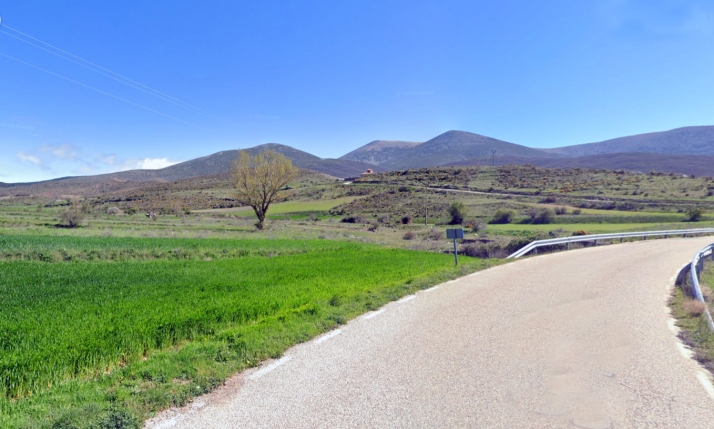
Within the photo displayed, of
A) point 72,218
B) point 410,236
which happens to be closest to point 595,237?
point 410,236

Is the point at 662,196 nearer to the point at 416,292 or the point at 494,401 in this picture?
the point at 416,292

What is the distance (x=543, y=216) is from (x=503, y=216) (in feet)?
16.1

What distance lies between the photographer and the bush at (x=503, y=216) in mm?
56688

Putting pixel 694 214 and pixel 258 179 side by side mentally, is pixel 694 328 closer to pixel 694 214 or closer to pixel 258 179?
pixel 258 179

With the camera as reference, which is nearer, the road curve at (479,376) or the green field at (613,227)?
the road curve at (479,376)

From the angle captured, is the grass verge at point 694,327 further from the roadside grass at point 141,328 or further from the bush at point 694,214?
the bush at point 694,214

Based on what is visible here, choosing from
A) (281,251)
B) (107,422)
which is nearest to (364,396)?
(107,422)

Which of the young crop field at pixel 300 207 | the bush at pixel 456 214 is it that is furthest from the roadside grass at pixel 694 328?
the young crop field at pixel 300 207

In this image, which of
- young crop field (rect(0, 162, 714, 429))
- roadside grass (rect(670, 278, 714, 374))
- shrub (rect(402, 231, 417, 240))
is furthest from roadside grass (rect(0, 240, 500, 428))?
shrub (rect(402, 231, 417, 240))

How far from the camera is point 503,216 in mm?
57094

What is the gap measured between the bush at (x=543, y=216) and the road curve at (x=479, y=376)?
155ft

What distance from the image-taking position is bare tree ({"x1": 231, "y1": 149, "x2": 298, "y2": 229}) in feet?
174

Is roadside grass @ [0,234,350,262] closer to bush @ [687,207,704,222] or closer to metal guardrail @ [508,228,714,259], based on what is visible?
metal guardrail @ [508,228,714,259]

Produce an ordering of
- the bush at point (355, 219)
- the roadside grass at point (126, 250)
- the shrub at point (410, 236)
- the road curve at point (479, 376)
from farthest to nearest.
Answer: the bush at point (355, 219), the shrub at point (410, 236), the roadside grass at point (126, 250), the road curve at point (479, 376)
